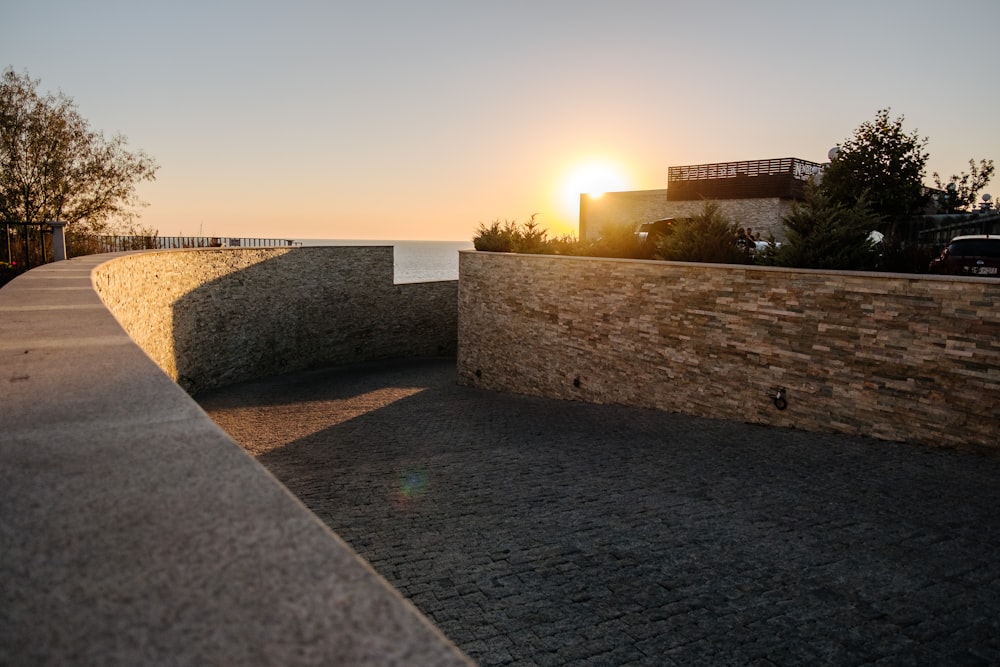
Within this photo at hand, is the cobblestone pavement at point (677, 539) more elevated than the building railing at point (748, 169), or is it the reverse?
the building railing at point (748, 169)

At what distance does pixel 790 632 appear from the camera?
6570 mm

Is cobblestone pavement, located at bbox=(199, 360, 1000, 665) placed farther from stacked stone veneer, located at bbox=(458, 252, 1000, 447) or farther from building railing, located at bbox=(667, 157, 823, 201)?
building railing, located at bbox=(667, 157, 823, 201)

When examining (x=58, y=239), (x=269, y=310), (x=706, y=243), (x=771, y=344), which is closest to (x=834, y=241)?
(x=771, y=344)

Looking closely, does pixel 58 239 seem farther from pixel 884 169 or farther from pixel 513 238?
pixel 884 169

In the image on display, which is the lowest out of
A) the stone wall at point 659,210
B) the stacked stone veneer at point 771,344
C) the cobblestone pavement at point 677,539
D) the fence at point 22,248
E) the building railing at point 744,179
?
the cobblestone pavement at point 677,539

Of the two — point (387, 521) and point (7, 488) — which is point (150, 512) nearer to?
point (7, 488)

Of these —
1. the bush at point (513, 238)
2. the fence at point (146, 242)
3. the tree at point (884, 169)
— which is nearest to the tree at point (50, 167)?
the fence at point (146, 242)

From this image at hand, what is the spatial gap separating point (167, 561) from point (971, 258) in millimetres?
17781

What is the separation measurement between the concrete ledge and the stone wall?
92.0 ft

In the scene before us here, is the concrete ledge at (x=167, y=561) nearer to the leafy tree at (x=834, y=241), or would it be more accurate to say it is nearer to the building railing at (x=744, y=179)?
the leafy tree at (x=834, y=241)

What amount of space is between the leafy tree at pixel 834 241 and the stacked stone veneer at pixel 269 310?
14941 millimetres

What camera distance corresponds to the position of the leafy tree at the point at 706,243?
55.1 ft

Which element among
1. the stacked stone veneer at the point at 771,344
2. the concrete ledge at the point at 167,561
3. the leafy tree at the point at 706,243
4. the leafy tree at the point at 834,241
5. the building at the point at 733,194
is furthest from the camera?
the building at the point at 733,194

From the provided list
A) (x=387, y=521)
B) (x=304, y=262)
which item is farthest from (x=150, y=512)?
(x=304, y=262)
